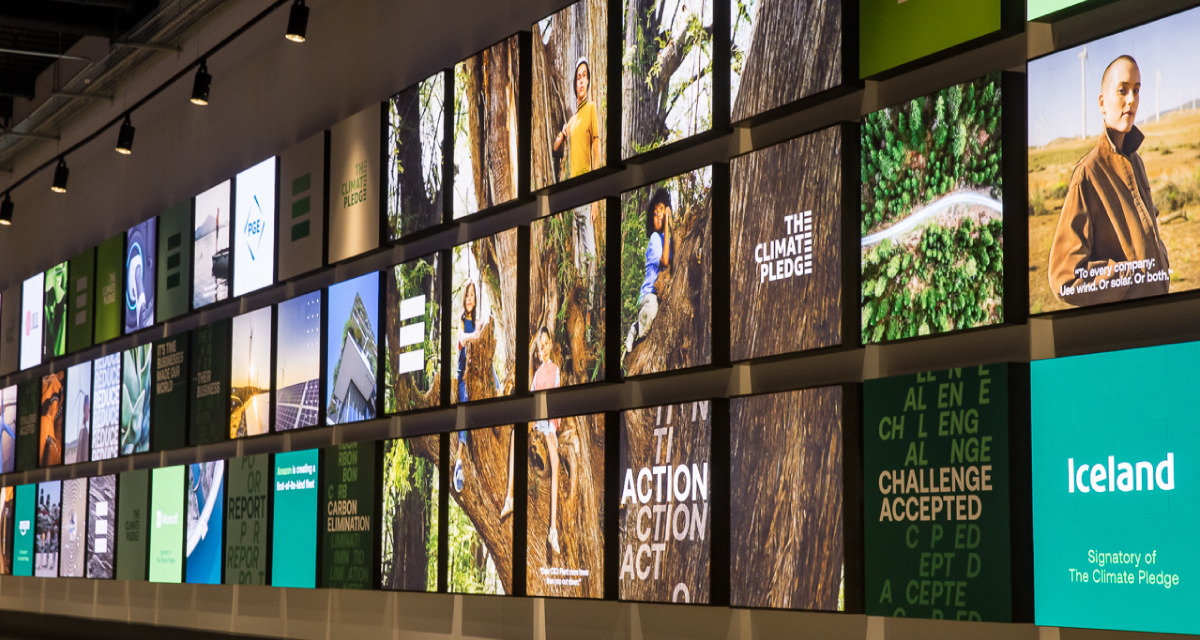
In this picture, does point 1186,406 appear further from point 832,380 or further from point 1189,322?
point 832,380

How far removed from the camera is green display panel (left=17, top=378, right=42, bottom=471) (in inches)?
392

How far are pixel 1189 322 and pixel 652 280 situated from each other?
75.0 inches

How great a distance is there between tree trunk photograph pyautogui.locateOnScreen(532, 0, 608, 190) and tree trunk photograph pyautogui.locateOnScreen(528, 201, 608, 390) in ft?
0.64

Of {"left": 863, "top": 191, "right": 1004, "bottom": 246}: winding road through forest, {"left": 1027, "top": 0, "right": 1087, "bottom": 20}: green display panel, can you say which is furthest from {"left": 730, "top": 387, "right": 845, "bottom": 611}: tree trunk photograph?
{"left": 1027, "top": 0, "right": 1087, "bottom": 20}: green display panel

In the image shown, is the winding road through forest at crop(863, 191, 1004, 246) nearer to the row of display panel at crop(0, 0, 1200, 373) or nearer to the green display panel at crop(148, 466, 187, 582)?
the row of display panel at crop(0, 0, 1200, 373)

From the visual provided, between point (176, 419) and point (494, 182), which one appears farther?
point (176, 419)

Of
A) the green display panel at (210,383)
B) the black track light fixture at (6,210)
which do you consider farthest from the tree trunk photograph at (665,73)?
the black track light fixture at (6,210)

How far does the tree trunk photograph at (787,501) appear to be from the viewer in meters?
3.66

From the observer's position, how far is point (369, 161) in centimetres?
623

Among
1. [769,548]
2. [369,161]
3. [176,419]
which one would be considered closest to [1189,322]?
[769,548]

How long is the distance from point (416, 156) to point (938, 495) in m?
3.25

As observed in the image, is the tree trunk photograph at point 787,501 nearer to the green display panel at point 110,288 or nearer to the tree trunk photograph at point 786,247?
the tree trunk photograph at point 786,247

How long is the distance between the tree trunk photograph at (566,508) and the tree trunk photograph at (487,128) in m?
1.02

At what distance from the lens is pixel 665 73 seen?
14.5 ft
